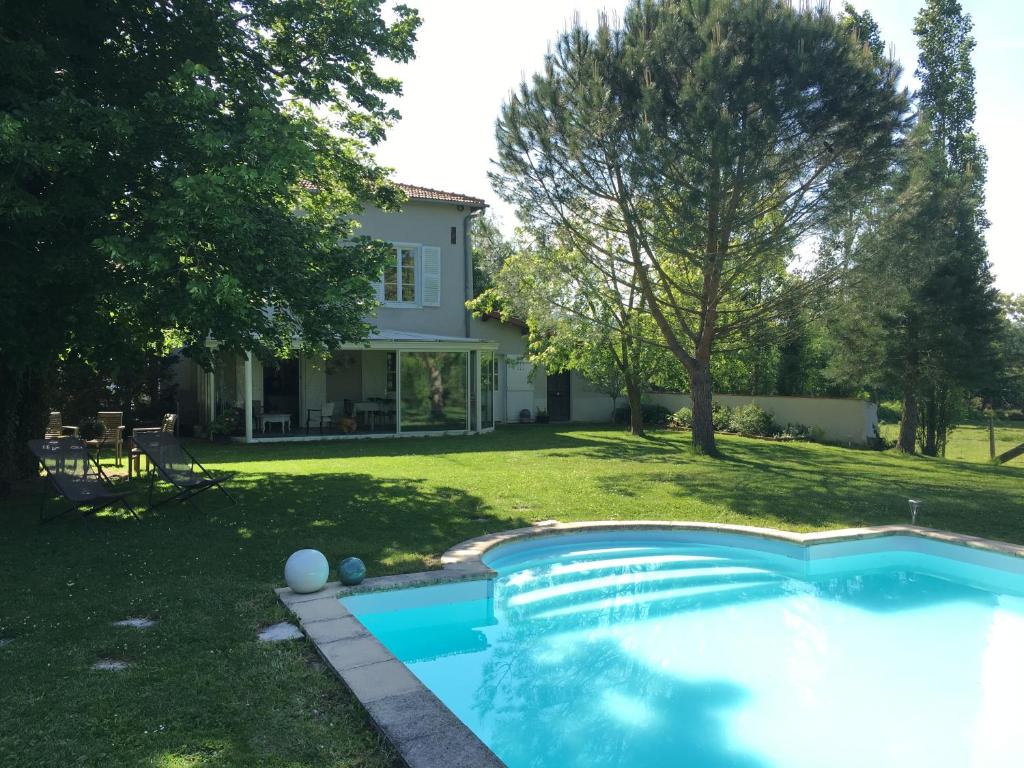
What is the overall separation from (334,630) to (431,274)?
54.4 ft

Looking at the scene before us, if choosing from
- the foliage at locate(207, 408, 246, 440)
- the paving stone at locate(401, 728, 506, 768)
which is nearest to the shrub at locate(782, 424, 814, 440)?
the foliage at locate(207, 408, 246, 440)

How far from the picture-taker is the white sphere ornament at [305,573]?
557cm

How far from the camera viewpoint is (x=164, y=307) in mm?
7207

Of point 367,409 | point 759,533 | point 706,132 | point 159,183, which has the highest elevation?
point 706,132

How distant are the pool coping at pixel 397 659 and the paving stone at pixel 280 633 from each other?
7 cm

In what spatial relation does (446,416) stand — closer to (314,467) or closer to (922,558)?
(314,467)

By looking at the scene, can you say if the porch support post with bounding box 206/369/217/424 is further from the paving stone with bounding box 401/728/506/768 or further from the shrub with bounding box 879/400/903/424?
→ the shrub with bounding box 879/400/903/424

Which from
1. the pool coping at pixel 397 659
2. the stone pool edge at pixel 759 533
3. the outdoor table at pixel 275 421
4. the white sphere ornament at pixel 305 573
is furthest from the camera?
the outdoor table at pixel 275 421

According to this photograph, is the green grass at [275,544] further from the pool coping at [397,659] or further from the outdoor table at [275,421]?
the outdoor table at [275,421]

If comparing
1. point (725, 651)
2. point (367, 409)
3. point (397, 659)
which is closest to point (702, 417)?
point (367, 409)

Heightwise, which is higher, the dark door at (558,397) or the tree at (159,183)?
the tree at (159,183)

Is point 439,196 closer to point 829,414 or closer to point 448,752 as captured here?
point 829,414

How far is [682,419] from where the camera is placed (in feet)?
74.1

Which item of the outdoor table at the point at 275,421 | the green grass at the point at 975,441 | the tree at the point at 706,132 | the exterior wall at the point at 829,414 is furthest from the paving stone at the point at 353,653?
the green grass at the point at 975,441
